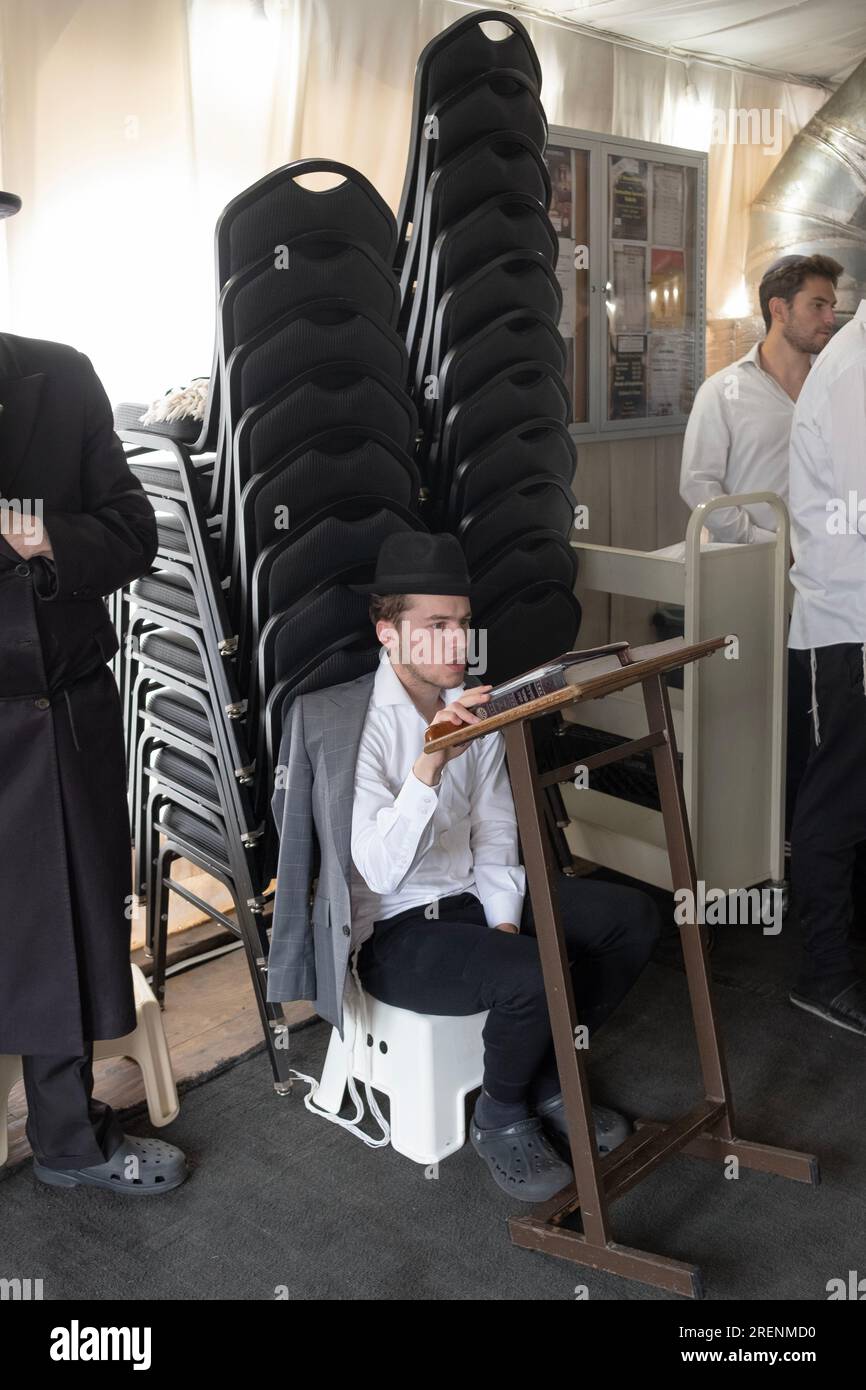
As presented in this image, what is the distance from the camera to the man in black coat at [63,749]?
203cm

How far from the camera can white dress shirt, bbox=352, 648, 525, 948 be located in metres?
2.23

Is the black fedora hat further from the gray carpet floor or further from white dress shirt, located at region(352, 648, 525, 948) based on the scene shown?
the gray carpet floor

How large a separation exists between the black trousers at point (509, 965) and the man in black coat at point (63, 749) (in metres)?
0.48

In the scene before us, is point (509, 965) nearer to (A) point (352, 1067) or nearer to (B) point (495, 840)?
(B) point (495, 840)

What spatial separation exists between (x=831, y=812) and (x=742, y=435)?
1.27m

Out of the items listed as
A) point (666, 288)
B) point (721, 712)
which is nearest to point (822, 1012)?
point (721, 712)

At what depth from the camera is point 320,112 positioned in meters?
3.58

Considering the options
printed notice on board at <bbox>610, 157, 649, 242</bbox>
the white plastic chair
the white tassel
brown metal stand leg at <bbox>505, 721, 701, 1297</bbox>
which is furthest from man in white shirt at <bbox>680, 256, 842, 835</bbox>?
the white plastic chair

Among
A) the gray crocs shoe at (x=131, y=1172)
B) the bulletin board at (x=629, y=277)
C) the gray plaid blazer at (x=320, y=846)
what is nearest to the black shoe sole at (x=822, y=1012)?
the gray plaid blazer at (x=320, y=846)

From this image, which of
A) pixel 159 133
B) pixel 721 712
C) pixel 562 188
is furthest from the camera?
pixel 562 188

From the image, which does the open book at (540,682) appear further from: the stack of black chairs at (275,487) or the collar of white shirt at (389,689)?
the stack of black chairs at (275,487)

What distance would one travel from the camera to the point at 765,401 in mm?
3553

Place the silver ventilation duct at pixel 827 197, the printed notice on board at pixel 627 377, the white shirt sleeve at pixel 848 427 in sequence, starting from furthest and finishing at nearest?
the silver ventilation duct at pixel 827 197 < the printed notice on board at pixel 627 377 < the white shirt sleeve at pixel 848 427

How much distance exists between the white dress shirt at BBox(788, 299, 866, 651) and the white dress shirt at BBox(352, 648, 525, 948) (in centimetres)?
85
